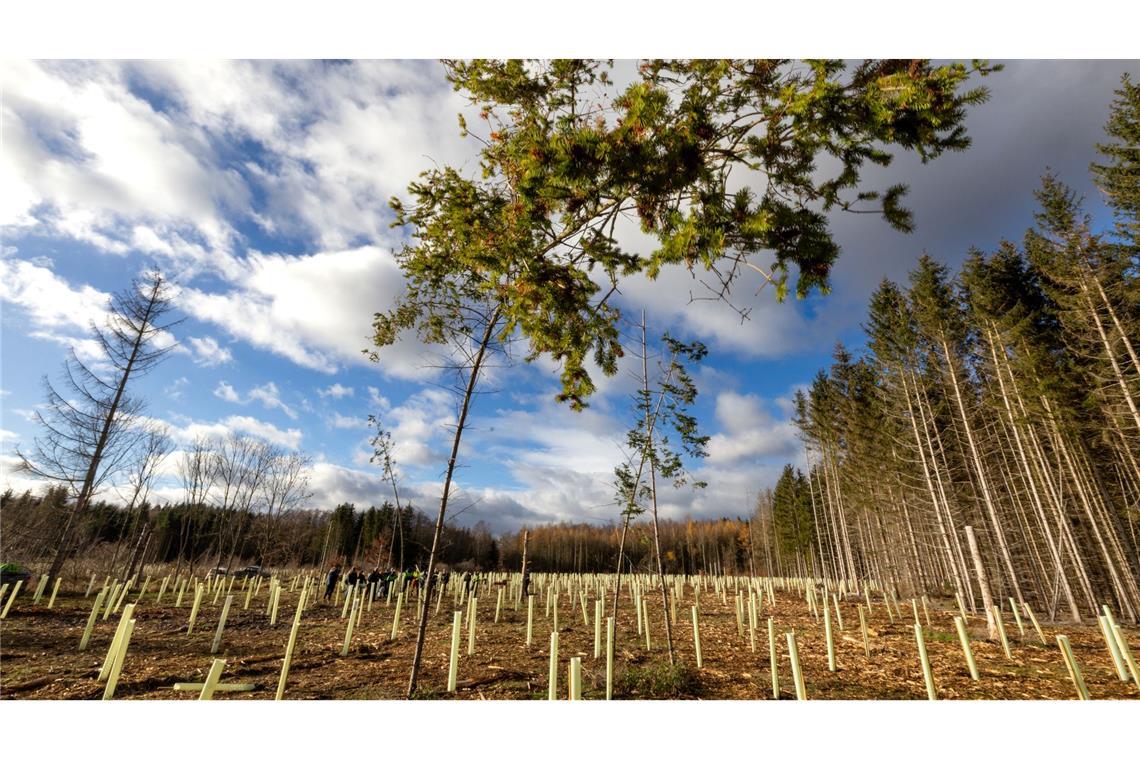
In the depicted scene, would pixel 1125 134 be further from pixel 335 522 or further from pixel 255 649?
pixel 335 522

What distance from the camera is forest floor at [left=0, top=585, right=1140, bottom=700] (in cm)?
546

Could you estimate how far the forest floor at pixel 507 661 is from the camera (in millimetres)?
5461

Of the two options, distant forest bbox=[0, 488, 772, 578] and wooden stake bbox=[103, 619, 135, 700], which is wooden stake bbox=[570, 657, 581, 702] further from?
wooden stake bbox=[103, 619, 135, 700]

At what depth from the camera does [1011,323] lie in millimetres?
15273

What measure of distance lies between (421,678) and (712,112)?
7.55m

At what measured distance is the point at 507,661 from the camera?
23.2 feet

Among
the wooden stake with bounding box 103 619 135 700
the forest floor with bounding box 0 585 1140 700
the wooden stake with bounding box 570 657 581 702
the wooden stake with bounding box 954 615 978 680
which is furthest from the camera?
the wooden stake with bounding box 954 615 978 680

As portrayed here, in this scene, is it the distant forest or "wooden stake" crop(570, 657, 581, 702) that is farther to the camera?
the distant forest

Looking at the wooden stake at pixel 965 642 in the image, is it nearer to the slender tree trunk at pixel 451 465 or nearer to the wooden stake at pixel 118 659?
the slender tree trunk at pixel 451 465

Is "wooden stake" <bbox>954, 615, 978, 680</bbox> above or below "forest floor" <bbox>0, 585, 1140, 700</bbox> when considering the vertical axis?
above

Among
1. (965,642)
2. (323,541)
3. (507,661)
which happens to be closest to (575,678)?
(507,661)

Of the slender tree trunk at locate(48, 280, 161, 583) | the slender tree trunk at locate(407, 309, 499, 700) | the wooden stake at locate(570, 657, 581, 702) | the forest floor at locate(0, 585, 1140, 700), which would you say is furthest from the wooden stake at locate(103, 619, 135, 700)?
the slender tree trunk at locate(48, 280, 161, 583)

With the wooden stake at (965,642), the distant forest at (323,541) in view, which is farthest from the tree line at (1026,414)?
the distant forest at (323,541)

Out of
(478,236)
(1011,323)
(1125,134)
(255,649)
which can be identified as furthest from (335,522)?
(1125,134)
